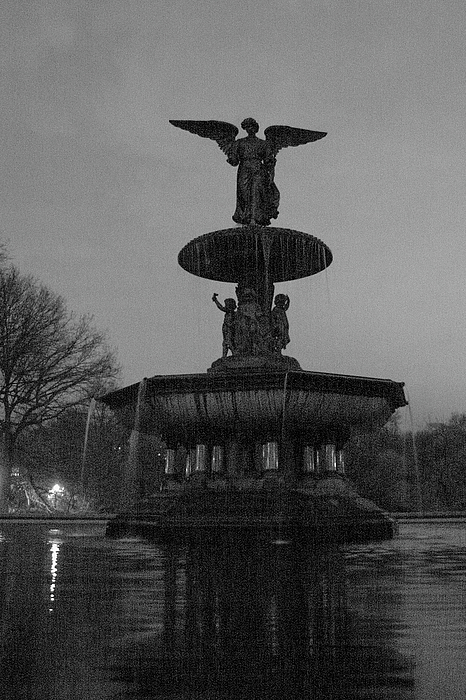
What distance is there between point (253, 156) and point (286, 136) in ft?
2.42

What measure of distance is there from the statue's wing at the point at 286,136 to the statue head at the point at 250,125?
1.14 ft

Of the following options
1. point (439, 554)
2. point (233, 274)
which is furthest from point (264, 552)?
point (233, 274)

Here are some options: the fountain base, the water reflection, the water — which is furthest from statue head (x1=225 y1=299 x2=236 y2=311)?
the water reflection

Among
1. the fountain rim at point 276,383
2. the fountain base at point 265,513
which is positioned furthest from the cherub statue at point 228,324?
the fountain base at point 265,513

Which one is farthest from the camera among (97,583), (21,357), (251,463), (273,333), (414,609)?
(21,357)

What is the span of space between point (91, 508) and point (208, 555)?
38233mm

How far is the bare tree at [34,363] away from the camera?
87.2 feet

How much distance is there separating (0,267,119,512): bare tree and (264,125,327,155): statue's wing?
15.1 metres

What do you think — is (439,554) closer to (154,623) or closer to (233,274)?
(154,623)

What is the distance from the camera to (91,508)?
4406 cm

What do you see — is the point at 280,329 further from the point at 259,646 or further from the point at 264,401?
the point at 259,646

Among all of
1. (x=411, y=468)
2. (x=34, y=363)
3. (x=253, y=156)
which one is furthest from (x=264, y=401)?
(x=411, y=468)

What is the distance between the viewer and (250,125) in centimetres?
1455

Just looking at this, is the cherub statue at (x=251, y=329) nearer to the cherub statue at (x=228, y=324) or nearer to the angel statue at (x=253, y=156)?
the cherub statue at (x=228, y=324)
